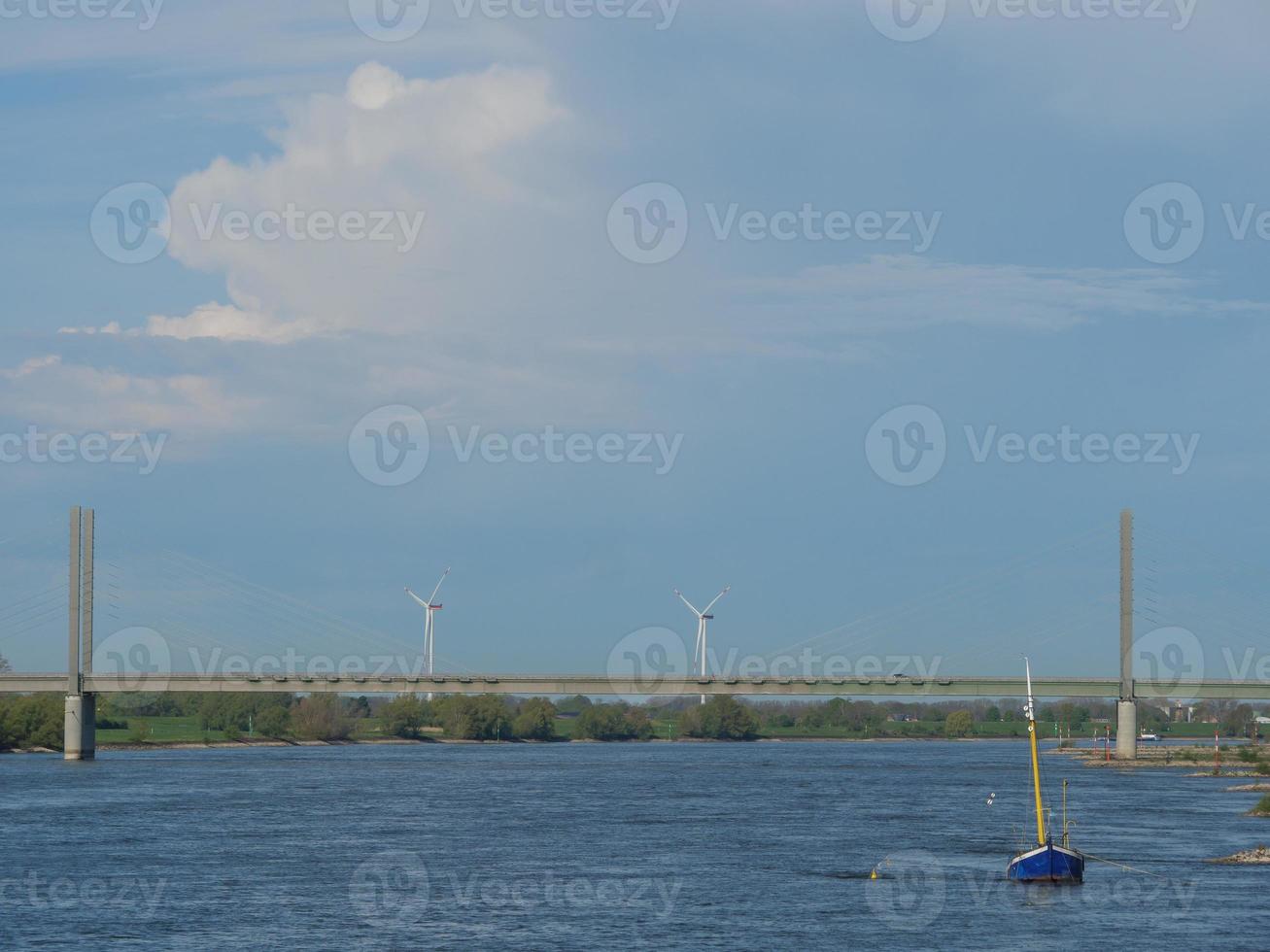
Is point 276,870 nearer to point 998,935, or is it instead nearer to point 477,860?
point 477,860

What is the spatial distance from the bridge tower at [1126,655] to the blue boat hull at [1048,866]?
86664 millimetres

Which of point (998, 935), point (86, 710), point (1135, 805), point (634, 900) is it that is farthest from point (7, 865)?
point (86, 710)

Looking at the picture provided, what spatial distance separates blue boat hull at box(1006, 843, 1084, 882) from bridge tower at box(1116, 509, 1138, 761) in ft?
284

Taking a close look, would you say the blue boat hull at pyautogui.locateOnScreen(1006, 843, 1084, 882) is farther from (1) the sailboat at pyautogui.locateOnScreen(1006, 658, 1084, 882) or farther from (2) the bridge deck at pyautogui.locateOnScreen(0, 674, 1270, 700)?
(2) the bridge deck at pyautogui.locateOnScreen(0, 674, 1270, 700)

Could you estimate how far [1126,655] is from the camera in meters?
141

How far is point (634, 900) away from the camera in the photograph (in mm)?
53844

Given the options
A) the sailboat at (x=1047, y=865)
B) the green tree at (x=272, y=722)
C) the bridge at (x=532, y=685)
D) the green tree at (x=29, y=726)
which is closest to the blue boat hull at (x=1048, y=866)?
the sailboat at (x=1047, y=865)

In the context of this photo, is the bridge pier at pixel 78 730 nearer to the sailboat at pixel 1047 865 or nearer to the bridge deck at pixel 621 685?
the bridge deck at pixel 621 685

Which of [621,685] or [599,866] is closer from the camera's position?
[599,866]

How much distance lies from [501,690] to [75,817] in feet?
206

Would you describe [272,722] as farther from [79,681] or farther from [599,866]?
[599,866]

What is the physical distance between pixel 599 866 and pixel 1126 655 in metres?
89.2

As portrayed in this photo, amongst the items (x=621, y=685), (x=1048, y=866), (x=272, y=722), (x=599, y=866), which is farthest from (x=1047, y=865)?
(x=272, y=722)

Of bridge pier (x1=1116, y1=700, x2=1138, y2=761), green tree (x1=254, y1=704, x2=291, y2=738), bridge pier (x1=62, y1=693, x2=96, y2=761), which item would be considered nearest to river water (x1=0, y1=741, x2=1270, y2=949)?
bridge pier (x1=62, y1=693, x2=96, y2=761)
